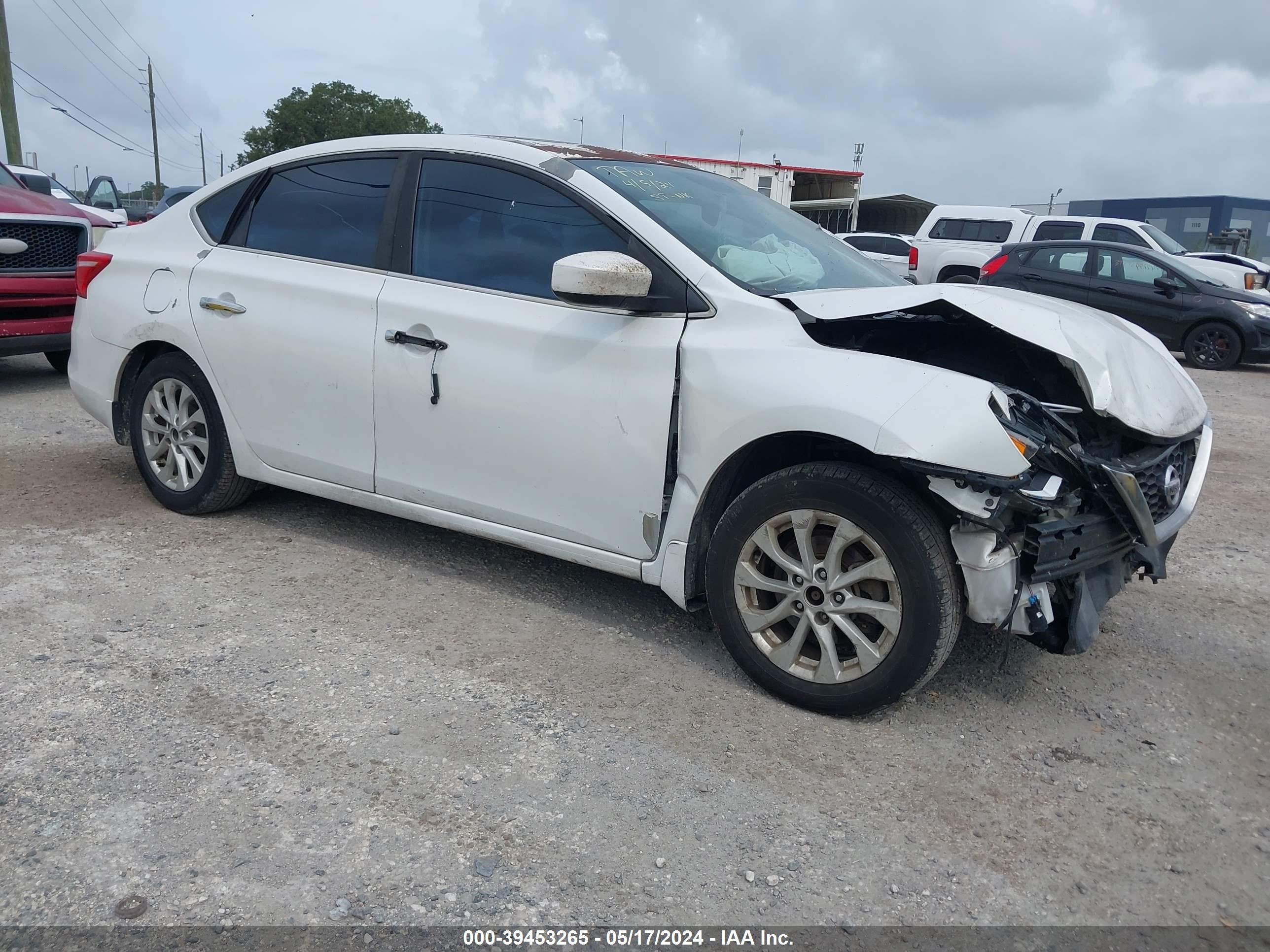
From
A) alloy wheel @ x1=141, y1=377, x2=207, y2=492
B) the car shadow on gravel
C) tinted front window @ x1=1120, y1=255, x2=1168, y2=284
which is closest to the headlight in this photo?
tinted front window @ x1=1120, y1=255, x2=1168, y2=284

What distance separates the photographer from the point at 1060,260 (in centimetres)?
1305

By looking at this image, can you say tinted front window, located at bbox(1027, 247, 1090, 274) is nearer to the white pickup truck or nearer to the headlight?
the white pickup truck

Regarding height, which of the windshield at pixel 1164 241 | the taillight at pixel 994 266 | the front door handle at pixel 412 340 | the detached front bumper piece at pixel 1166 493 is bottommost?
the detached front bumper piece at pixel 1166 493

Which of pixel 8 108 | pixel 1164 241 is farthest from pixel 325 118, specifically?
pixel 1164 241

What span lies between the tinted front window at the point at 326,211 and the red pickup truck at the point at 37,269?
371 cm

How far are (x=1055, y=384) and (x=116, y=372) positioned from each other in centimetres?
414

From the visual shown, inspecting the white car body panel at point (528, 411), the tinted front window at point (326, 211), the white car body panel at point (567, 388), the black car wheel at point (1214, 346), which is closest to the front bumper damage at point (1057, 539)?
the white car body panel at point (567, 388)

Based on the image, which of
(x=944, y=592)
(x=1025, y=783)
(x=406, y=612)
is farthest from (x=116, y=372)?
(x=1025, y=783)

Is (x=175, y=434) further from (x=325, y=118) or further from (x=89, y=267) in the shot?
(x=325, y=118)

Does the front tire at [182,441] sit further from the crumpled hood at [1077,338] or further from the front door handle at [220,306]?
the crumpled hood at [1077,338]

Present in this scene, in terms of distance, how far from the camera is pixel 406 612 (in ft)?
12.6

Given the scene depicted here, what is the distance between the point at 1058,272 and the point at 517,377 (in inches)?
447

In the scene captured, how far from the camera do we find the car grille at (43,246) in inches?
289

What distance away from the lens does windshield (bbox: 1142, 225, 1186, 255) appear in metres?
14.6
